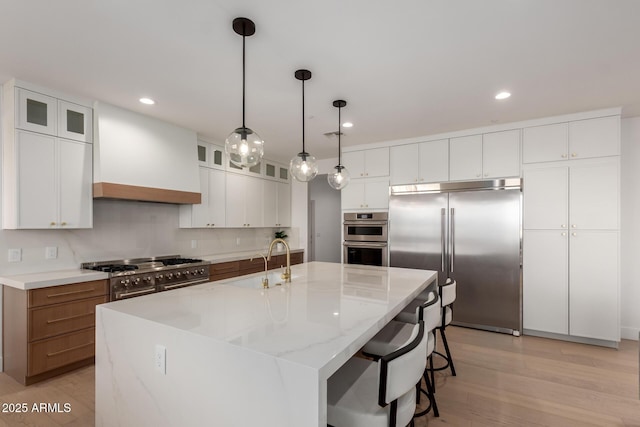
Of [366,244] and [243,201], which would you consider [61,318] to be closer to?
[243,201]

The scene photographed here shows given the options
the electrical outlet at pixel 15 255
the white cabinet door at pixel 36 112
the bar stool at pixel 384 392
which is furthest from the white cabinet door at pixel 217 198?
the bar stool at pixel 384 392

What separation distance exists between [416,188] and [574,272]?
2000 millimetres

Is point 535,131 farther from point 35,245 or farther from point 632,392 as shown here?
point 35,245

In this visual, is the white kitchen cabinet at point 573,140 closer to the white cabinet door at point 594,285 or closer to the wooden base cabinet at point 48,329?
the white cabinet door at point 594,285

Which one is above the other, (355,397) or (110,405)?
(355,397)

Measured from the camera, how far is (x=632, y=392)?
2.52m

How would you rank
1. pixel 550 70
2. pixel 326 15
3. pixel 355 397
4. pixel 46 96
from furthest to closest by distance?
pixel 46 96
pixel 550 70
pixel 326 15
pixel 355 397

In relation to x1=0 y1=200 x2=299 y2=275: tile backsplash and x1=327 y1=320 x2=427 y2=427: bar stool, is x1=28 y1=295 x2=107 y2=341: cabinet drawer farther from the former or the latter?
x1=327 y1=320 x2=427 y2=427: bar stool

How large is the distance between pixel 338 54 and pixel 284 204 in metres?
3.95

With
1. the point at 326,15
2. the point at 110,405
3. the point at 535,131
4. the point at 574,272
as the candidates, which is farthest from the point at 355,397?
the point at 535,131

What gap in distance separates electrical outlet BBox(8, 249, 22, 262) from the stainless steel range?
51cm

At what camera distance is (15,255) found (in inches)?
111

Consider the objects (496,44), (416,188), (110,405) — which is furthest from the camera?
(416,188)

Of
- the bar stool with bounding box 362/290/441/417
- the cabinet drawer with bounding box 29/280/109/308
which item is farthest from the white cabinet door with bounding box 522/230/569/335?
the cabinet drawer with bounding box 29/280/109/308
